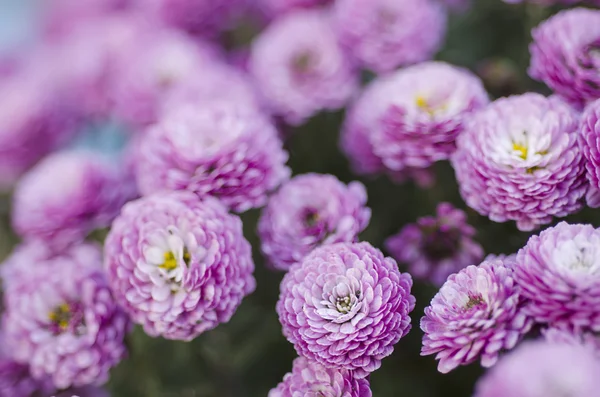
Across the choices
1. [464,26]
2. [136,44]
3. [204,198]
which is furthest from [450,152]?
[136,44]

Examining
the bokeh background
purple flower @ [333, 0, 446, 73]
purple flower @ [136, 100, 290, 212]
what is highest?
purple flower @ [333, 0, 446, 73]

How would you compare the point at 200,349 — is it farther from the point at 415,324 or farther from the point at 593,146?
the point at 593,146

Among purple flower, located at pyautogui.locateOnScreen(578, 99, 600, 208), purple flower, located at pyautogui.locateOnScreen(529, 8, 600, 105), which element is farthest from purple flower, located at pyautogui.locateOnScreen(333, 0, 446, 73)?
purple flower, located at pyautogui.locateOnScreen(578, 99, 600, 208)

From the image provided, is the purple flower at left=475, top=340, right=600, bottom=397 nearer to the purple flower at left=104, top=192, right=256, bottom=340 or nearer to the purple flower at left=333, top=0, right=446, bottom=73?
the purple flower at left=104, top=192, right=256, bottom=340

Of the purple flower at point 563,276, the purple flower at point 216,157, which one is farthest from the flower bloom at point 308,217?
the purple flower at point 563,276

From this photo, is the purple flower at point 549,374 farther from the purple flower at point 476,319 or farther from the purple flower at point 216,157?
the purple flower at point 216,157

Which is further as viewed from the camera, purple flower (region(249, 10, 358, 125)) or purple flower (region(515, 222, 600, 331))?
purple flower (region(249, 10, 358, 125))

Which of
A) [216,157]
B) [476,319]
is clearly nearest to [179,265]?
[216,157]
